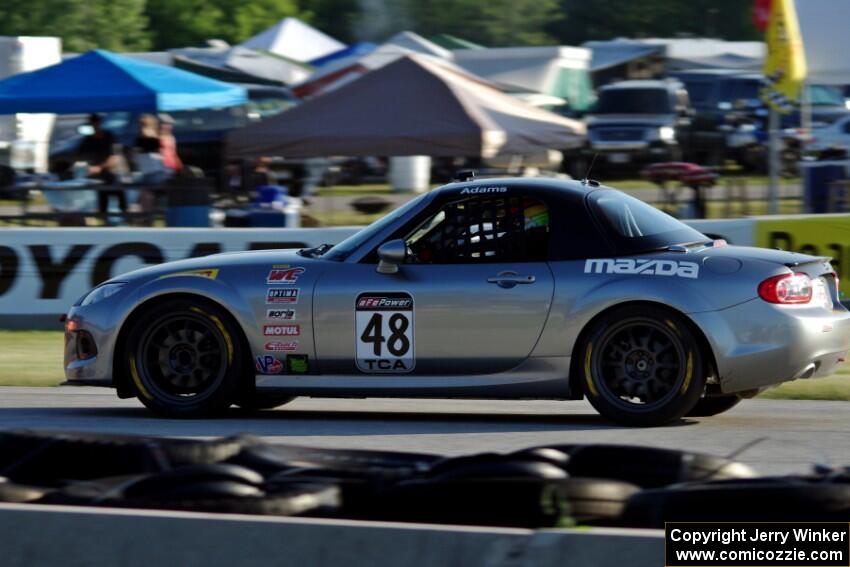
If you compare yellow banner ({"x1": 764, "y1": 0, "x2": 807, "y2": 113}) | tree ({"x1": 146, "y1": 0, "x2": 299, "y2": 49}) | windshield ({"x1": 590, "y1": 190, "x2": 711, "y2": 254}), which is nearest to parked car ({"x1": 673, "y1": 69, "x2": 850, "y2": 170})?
yellow banner ({"x1": 764, "y1": 0, "x2": 807, "y2": 113})

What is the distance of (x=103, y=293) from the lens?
830 centimetres

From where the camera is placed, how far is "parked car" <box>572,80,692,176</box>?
98.3 ft

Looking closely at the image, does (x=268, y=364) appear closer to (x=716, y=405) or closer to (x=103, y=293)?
(x=103, y=293)

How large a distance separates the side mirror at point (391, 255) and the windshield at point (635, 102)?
2400cm

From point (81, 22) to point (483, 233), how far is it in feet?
157

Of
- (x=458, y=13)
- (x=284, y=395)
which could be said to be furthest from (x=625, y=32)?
(x=284, y=395)

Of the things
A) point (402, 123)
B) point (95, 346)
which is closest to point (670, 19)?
point (402, 123)

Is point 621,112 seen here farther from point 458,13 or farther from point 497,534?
point 458,13

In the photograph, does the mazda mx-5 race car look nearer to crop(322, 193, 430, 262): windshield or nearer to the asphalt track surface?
crop(322, 193, 430, 262): windshield

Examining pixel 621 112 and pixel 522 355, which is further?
pixel 621 112

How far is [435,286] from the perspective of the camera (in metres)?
7.71

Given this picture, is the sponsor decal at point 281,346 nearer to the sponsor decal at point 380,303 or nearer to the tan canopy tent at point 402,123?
the sponsor decal at point 380,303

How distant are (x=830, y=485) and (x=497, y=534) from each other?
3.33 ft

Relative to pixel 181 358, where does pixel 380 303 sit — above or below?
above
